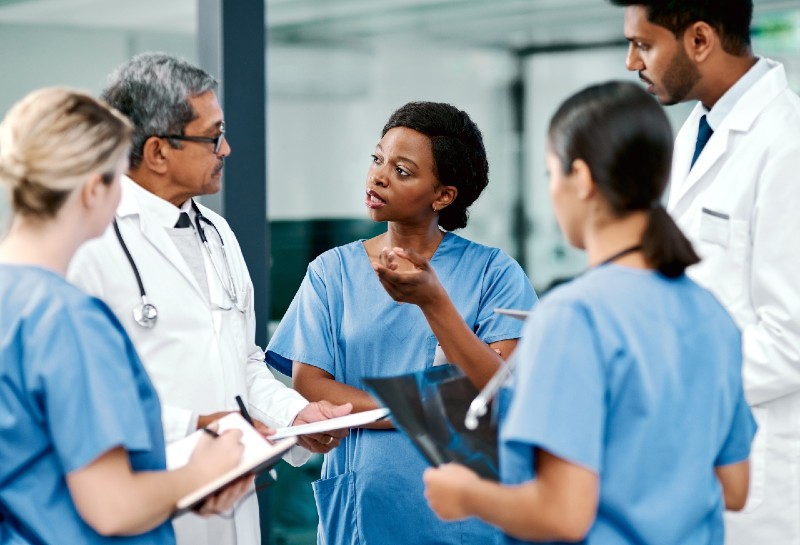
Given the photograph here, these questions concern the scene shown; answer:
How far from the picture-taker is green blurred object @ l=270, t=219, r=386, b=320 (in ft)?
15.5

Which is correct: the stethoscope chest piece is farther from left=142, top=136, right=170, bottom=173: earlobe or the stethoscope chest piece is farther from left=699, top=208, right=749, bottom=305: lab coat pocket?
left=699, top=208, right=749, bottom=305: lab coat pocket

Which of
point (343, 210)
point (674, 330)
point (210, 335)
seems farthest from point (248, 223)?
point (343, 210)

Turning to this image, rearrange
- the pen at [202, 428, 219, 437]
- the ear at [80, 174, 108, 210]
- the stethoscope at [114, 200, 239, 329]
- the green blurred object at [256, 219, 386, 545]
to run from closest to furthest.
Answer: the ear at [80, 174, 108, 210] < the pen at [202, 428, 219, 437] < the stethoscope at [114, 200, 239, 329] < the green blurred object at [256, 219, 386, 545]

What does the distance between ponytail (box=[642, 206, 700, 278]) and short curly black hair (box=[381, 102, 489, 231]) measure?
3.34 feet

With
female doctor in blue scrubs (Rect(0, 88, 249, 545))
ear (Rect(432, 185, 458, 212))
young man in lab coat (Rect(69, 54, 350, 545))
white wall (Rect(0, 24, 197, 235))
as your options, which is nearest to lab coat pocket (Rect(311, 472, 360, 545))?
young man in lab coat (Rect(69, 54, 350, 545))

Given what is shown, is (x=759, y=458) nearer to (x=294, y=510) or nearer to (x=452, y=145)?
(x=452, y=145)

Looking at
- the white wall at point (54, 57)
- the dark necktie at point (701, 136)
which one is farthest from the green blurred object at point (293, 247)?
the dark necktie at point (701, 136)

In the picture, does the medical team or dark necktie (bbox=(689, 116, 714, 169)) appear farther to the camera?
dark necktie (bbox=(689, 116, 714, 169))

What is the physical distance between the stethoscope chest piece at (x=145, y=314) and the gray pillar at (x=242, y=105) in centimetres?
78

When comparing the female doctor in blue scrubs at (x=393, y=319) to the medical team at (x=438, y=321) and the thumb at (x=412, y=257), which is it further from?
the thumb at (x=412, y=257)

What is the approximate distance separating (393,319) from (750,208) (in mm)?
779

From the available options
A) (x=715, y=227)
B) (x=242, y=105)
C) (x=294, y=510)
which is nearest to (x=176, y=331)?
(x=242, y=105)

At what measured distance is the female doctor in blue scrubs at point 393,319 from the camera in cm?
221

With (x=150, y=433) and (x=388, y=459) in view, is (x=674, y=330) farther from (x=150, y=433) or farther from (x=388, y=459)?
(x=388, y=459)
